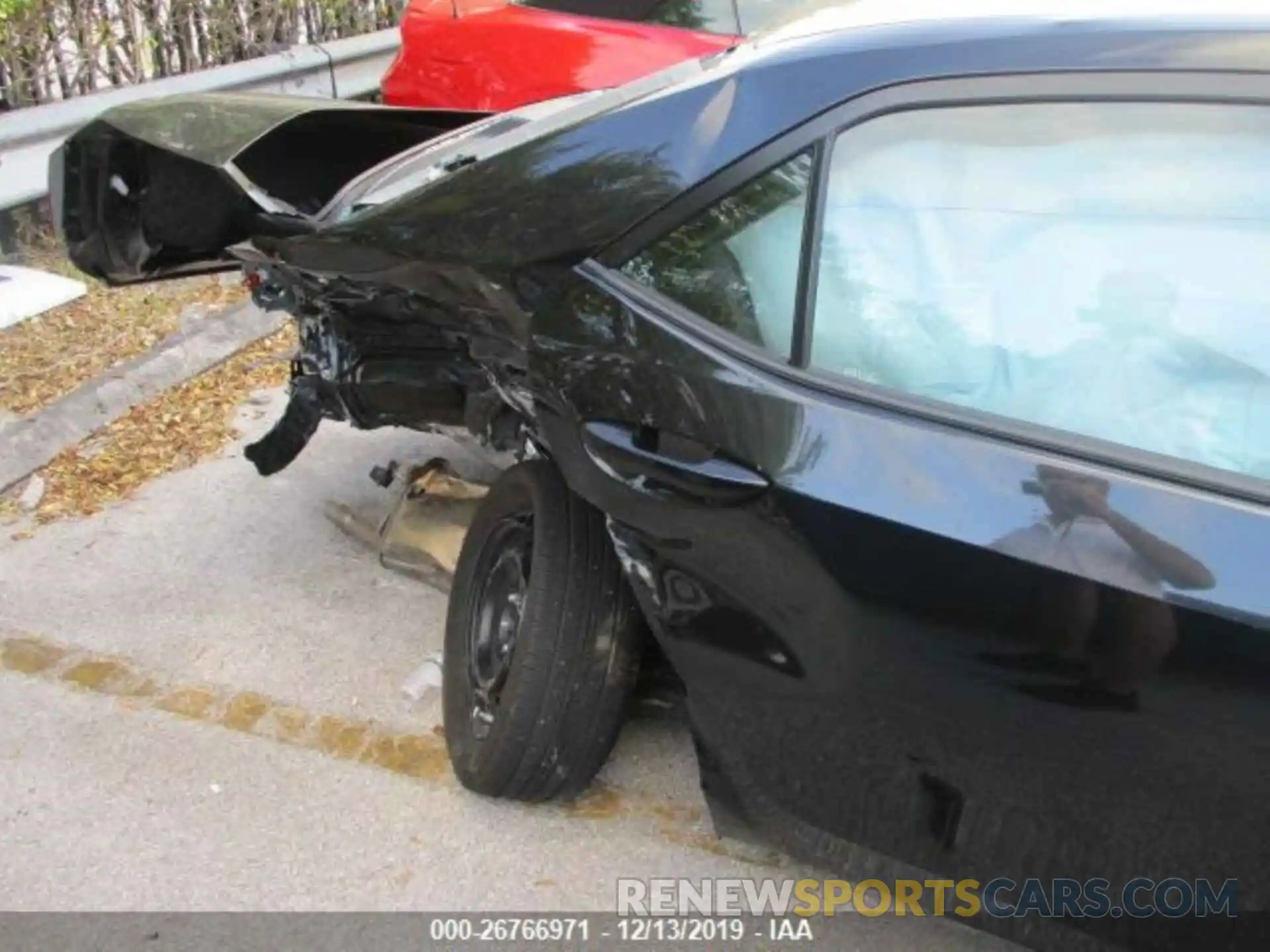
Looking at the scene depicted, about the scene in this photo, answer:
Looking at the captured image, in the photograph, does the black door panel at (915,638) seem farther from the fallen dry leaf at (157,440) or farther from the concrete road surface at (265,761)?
the fallen dry leaf at (157,440)

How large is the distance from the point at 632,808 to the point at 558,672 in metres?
0.46

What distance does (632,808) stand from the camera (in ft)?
9.44

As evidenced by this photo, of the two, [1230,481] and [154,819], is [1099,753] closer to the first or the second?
[1230,481]

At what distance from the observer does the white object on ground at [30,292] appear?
216 inches

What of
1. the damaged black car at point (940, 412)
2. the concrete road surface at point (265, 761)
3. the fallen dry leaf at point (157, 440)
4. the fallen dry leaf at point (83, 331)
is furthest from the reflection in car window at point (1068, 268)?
the fallen dry leaf at point (83, 331)

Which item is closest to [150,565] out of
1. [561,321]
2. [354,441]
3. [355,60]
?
[354,441]

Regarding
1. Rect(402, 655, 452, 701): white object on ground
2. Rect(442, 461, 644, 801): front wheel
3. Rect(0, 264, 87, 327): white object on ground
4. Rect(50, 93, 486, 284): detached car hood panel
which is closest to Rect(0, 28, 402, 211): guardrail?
Rect(0, 264, 87, 327): white object on ground

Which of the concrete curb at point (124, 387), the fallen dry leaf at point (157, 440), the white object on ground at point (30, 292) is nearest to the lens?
the fallen dry leaf at point (157, 440)

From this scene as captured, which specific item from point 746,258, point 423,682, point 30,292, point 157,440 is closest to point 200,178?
point 157,440

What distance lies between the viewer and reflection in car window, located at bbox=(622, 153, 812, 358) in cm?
203

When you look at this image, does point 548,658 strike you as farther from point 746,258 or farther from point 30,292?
point 30,292

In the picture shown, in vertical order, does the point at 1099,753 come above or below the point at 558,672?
above

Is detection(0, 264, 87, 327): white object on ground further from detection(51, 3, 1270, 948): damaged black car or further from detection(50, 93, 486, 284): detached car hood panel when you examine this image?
detection(51, 3, 1270, 948): damaged black car

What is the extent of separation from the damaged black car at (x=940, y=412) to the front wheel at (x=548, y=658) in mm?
315
